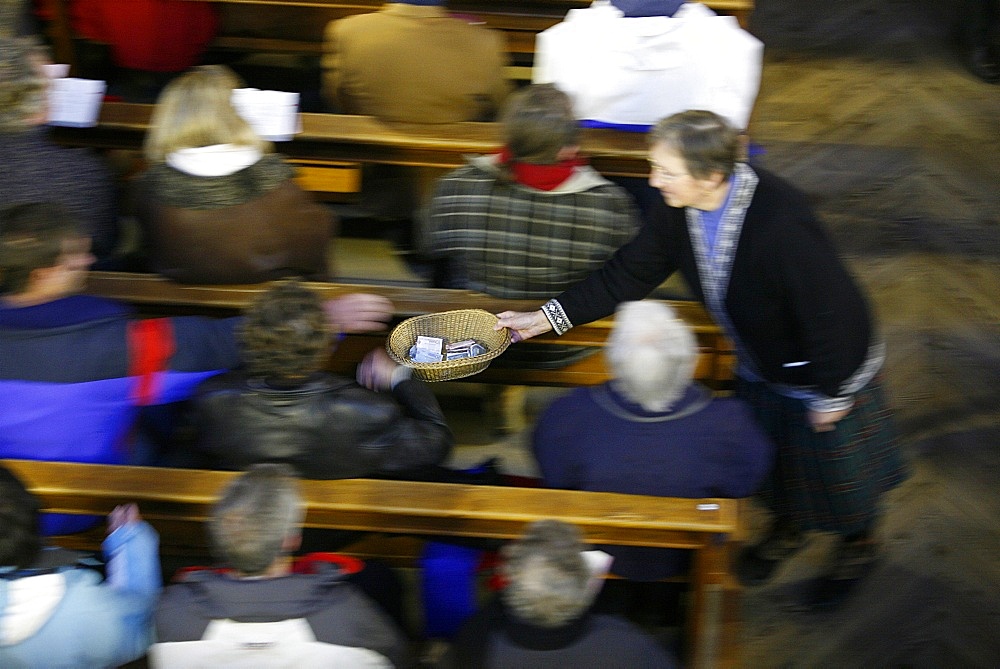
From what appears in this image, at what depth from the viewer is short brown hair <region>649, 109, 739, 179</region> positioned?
2.44m

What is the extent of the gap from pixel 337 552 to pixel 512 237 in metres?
0.87

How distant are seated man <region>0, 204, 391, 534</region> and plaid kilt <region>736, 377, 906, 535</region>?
1111 millimetres

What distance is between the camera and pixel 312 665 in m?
2.06

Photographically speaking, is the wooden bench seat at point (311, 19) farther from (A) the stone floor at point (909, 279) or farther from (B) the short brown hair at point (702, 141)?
(B) the short brown hair at point (702, 141)

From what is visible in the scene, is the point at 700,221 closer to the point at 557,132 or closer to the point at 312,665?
the point at 557,132

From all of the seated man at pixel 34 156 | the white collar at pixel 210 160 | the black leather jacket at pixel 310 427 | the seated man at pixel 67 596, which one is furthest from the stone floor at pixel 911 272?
the seated man at pixel 34 156

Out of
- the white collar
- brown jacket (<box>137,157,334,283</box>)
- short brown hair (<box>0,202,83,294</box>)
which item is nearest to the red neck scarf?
brown jacket (<box>137,157,334,283</box>)

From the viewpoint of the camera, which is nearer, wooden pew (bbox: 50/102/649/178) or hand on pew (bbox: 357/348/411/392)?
hand on pew (bbox: 357/348/411/392)

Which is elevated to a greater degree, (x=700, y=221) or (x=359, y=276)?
(x=700, y=221)

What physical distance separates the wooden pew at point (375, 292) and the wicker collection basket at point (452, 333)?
0.05 m

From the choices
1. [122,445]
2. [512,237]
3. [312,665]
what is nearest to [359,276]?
[512,237]

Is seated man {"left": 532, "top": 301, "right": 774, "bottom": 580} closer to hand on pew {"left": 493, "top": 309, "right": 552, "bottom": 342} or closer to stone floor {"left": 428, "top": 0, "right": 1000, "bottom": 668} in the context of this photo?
hand on pew {"left": 493, "top": 309, "right": 552, "bottom": 342}

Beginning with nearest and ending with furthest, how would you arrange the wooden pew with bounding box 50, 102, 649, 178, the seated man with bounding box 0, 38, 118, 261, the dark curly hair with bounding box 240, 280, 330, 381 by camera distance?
the dark curly hair with bounding box 240, 280, 330, 381 < the seated man with bounding box 0, 38, 118, 261 < the wooden pew with bounding box 50, 102, 649, 178

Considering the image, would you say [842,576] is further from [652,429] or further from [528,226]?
Result: [528,226]
